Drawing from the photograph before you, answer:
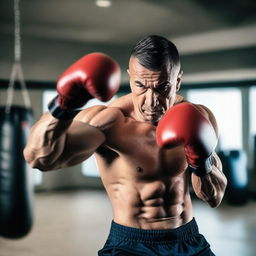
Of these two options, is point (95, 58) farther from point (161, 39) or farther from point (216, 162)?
point (216, 162)

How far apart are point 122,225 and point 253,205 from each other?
436 cm

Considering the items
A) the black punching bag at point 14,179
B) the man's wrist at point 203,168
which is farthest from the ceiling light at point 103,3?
the man's wrist at point 203,168

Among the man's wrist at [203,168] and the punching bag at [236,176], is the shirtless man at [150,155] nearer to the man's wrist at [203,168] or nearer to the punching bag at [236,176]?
the man's wrist at [203,168]

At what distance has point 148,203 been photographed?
4.86ft

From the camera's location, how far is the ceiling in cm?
420

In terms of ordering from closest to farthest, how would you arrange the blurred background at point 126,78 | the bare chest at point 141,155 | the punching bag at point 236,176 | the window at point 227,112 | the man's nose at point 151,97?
the man's nose at point 151,97, the bare chest at point 141,155, the blurred background at point 126,78, the punching bag at point 236,176, the window at point 227,112

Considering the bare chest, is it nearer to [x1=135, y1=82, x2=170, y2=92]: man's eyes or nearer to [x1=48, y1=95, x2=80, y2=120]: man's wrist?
[x1=135, y1=82, x2=170, y2=92]: man's eyes

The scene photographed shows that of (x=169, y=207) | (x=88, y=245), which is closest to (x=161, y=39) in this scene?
(x=169, y=207)

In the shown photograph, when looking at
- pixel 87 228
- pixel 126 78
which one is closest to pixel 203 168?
pixel 87 228

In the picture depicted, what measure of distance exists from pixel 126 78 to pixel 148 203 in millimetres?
5148

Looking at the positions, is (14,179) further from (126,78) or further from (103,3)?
(126,78)

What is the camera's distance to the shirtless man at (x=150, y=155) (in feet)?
4.10

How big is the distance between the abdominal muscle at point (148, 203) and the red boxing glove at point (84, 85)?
0.46m

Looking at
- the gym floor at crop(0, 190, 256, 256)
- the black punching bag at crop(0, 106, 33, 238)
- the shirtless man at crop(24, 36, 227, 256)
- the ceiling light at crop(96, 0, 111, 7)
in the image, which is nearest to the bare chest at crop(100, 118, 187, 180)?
the shirtless man at crop(24, 36, 227, 256)
